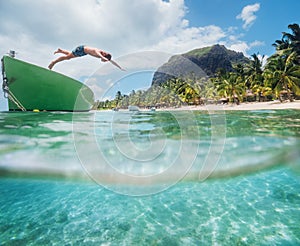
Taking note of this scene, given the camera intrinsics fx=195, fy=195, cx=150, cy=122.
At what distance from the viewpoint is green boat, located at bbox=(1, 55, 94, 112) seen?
2250 cm

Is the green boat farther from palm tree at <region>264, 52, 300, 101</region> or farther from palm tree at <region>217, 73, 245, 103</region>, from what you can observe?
palm tree at <region>217, 73, 245, 103</region>

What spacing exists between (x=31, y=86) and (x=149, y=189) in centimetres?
2377

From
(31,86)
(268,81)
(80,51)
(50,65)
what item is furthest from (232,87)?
(80,51)

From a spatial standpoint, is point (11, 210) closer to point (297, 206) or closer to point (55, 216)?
point (55, 216)

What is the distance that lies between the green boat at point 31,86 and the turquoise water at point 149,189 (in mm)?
14822

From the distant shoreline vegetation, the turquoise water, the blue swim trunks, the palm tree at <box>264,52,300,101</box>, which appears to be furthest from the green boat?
the palm tree at <box>264,52,300,101</box>

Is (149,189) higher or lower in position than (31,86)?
lower

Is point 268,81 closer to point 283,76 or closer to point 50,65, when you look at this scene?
point 283,76

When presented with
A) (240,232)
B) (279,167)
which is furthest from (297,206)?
(279,167)

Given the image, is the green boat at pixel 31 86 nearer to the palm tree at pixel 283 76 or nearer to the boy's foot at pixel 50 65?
the boy's foot at pixel 50 65

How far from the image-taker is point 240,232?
10.4ft

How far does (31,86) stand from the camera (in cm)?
2327

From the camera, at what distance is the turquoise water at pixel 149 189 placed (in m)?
3.22

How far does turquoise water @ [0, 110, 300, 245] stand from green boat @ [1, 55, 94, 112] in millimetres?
14822
